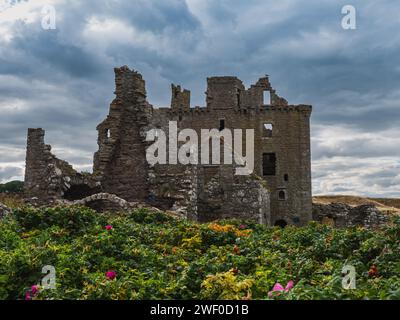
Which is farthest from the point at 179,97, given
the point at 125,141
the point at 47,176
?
the point at 47,176

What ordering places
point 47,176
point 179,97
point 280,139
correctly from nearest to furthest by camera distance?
point 47,176 < point 280,139 < point 179,97

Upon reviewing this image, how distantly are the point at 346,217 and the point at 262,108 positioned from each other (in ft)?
45.8

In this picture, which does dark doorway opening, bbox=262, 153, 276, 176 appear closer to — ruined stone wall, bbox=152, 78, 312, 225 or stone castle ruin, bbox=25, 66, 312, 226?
ruined stone wall, bbox=152, 78, 312, 225

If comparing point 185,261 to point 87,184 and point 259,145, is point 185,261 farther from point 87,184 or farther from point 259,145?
point 259,145

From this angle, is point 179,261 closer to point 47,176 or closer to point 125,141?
point 47,176

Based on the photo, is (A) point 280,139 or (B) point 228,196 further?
(A) point 280,139

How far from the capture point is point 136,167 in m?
20.3

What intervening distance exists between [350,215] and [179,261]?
34800 millimetres

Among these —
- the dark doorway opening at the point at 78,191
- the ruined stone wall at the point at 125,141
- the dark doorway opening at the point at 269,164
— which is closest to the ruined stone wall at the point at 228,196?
the ruined stone wall at the point at 125,141

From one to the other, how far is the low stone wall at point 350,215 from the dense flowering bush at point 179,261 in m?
21.6

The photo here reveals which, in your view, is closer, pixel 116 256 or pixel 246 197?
pixel 116 256

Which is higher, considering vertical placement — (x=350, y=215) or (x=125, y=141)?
(x=125, y=141)

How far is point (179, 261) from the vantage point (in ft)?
29.0
